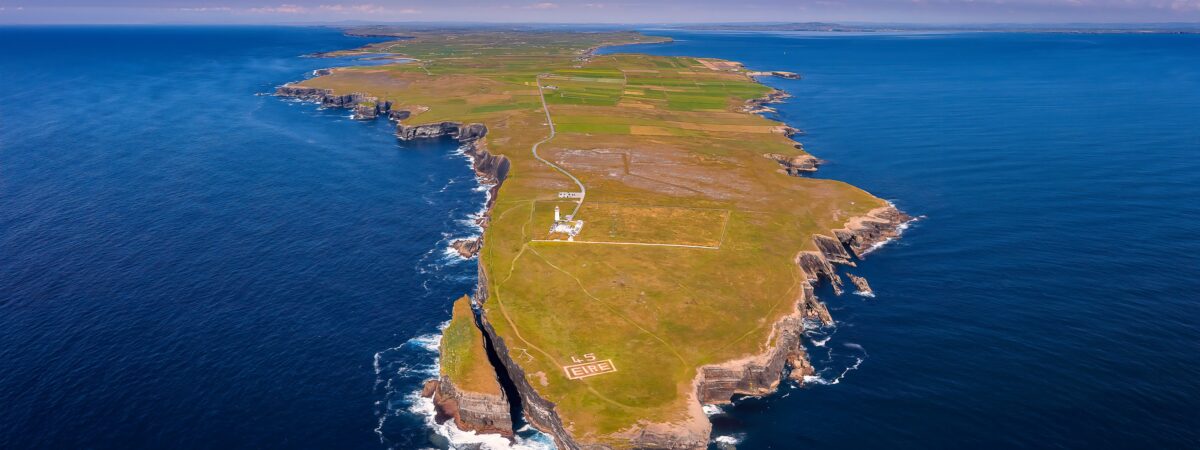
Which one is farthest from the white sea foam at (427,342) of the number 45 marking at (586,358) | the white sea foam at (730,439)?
the white sea foam at (730,439)

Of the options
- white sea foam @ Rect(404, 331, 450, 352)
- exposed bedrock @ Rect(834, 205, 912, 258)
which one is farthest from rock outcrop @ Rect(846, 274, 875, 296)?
white sea foam @ Rect(404, 331, 450, 352)

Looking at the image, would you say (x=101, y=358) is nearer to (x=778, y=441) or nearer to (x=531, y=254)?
(x=531, y=254)

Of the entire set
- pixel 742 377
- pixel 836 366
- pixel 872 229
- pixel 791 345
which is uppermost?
pixel 872 229

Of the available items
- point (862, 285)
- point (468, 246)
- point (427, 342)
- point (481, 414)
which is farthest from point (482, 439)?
point (862, 285)

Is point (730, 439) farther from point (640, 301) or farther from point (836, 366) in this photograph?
point (640, 301)

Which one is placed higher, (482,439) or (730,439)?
(730,439)

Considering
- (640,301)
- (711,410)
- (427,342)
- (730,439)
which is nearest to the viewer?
(730,439)

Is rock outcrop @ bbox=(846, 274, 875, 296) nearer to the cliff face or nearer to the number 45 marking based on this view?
the cliff face

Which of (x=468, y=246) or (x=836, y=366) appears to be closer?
(x=836, y=366)

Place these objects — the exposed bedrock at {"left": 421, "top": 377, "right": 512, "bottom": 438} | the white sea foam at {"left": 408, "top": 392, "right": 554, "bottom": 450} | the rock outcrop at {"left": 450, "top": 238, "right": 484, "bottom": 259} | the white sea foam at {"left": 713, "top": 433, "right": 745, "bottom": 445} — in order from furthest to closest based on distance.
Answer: the rock outcrop at {"left": 450, "top": 238, "right": 484, "bottom": 259} < the exposed bedrock at {"left": 421, "top": 377, "right": 512, "bottom": 438} < the white sea foam at {"left": 713, "top": 433, "right": 745, "bottom": 445} < the white sea foam at {"left": 408, "top": 392, "right": 554, "bottom": 450}

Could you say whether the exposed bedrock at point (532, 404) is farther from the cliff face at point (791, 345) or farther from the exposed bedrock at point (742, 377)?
the exposed bedrock at point (742, 377)

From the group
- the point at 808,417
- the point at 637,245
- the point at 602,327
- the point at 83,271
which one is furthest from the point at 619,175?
the point at 83,271
